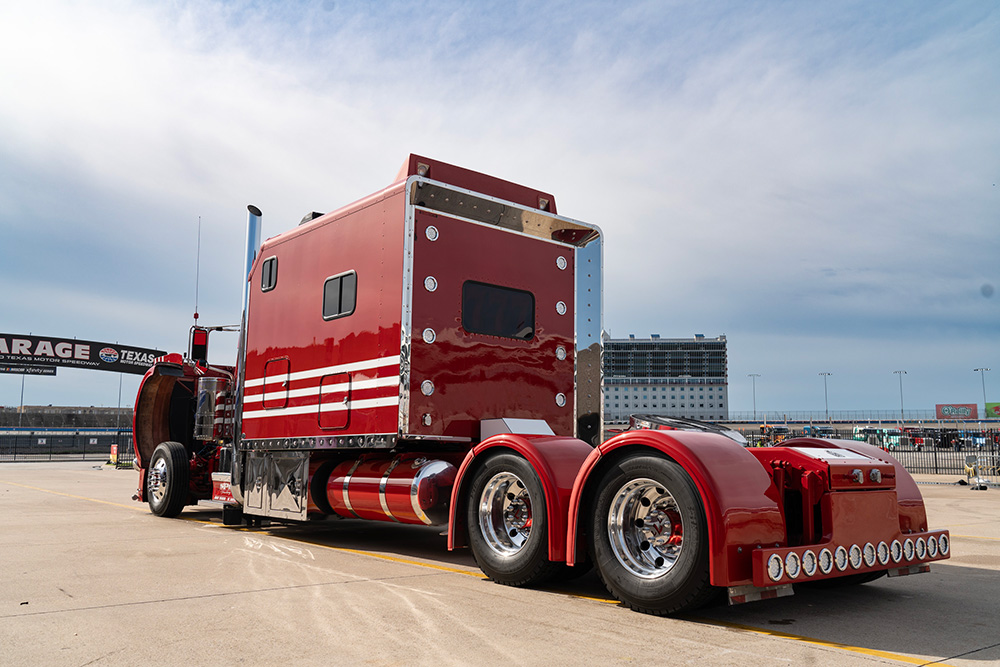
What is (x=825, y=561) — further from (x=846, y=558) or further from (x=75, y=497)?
(x=75, y=497)

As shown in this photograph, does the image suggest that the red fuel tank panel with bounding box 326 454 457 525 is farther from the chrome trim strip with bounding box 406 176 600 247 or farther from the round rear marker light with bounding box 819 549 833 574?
the round rear marker light with bounding box 819 549 833 574

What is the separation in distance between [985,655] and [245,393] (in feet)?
26.8

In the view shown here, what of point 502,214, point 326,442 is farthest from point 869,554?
point 326,442

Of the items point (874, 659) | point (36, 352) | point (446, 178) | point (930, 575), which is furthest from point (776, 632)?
point (36, 352)

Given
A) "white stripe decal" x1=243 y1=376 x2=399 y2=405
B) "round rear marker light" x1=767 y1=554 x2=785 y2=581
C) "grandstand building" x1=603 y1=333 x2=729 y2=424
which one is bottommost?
"round rear marker light" x1=767 y1=554 x2=785 y2=581

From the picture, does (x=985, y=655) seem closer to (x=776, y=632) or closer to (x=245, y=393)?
(x=776, y=632)

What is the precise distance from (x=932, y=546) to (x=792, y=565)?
1.71 metres

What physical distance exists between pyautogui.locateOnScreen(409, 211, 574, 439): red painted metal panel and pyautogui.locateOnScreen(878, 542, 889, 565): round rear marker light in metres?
3.61

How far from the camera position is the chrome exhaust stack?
9.82 metres

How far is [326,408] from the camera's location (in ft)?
26.8

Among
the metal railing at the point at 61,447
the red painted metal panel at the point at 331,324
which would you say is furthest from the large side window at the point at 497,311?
the metal railing at the point at 61,447

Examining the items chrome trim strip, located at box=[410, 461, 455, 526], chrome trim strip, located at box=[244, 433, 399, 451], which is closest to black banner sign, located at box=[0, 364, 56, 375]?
chrome trim strip, located at box=[244, 433, 399, 451]

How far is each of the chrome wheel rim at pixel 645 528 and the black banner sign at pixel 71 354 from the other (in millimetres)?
42662

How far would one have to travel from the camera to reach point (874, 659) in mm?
3957
